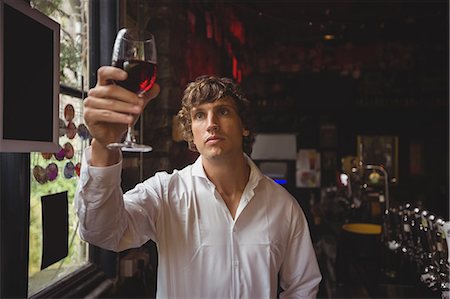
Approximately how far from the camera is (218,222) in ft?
4.61

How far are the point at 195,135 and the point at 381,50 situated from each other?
4657 mm

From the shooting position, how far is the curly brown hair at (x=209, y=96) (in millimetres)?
1470

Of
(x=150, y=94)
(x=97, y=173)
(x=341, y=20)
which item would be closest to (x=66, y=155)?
(x=97, y=173)

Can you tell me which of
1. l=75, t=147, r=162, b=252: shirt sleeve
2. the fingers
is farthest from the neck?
the fingers

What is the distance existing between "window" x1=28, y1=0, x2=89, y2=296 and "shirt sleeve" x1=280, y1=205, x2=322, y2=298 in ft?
2.93

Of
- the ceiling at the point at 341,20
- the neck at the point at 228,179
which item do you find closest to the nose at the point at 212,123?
the neck at the point at 228,179

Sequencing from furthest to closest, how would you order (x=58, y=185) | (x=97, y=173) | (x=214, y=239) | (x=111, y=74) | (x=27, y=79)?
(x=58, y=185) < (x=214, y=239) < (x=27, y=79) < (x=97, y=173) < (x=111, y=74)

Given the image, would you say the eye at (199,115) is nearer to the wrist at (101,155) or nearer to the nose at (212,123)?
the nose at (212,123)

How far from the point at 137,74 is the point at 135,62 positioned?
33mm

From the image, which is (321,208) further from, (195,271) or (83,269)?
(195,271)

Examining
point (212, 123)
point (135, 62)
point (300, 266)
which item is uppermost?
point (135, 62)

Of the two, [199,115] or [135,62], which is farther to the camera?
[199,115]

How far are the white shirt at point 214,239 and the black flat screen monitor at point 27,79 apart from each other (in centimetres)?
33

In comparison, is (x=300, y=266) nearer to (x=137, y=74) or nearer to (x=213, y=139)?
(x=213, y=139)
